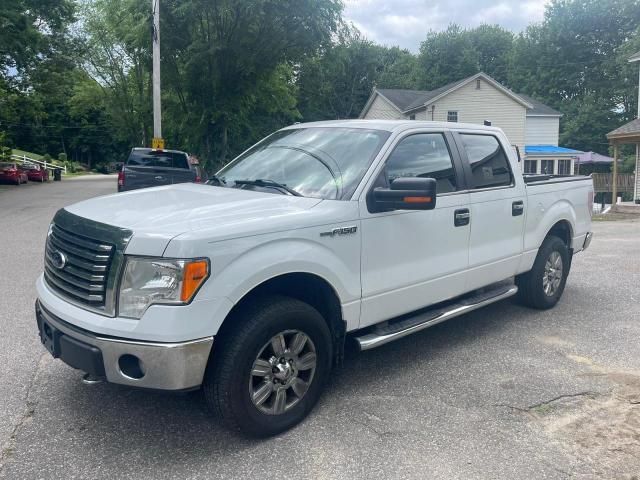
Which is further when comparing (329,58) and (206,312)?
(329,58)

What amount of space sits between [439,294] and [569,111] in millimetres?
49886

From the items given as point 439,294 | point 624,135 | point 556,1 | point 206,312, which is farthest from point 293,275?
point 556,1

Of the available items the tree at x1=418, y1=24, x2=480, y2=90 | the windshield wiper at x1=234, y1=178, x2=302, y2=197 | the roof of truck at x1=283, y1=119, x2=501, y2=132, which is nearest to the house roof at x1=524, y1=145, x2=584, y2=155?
the tree at x1=418, y1=24, x2=480, y2=90

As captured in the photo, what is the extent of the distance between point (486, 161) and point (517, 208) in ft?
1.82

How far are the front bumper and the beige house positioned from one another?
107 ft

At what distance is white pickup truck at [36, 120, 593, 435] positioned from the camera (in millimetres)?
3070

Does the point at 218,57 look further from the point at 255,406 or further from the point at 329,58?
the point at 255,406

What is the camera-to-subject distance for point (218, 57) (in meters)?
24.5

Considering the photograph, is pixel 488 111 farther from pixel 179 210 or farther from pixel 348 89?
pixel 179 210

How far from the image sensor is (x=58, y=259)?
11.6ft

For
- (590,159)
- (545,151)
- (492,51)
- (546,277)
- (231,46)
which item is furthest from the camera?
(492,51)

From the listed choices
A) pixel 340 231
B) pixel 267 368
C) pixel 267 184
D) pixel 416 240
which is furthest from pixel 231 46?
pixel 267 368

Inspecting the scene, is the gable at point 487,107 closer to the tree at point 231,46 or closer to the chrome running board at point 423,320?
the tree at point 231,46

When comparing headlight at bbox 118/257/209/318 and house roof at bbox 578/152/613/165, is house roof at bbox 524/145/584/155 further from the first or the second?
headlight at bbox 118/257/209/318
